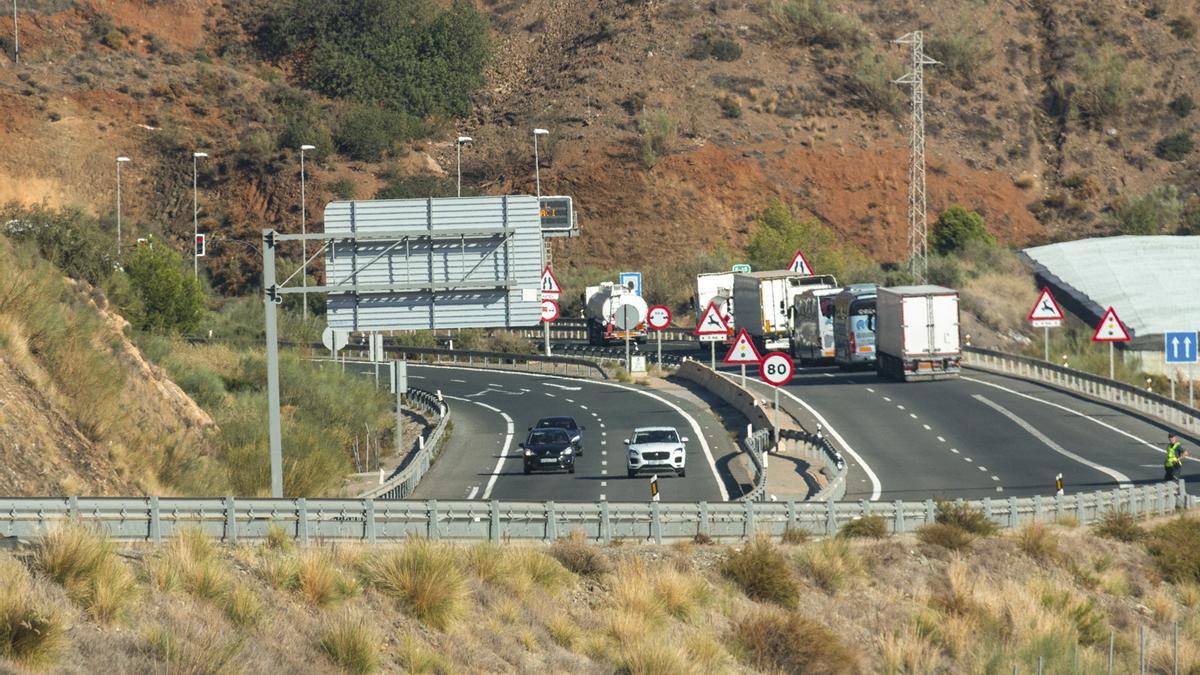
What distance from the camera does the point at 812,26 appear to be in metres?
131

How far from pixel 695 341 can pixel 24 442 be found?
54.3 meters

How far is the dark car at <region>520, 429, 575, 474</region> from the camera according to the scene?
42.8 metres

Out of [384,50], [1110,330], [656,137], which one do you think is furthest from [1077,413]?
[384,50]

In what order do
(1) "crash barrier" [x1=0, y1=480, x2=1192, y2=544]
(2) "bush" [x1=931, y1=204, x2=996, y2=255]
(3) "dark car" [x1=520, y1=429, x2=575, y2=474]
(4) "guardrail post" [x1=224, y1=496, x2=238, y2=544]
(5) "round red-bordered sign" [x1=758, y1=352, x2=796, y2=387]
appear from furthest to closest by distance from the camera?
1. (2) "bush" [x1=931, y1=204, x2=996, y2=255]
2. (3) "dark car" [x1=520, y1=429, x2=575, y2=474]
3. (5) "round red-bordered sign" [x1=758, y1=352, x2=796, y2=387]
4. (4) "guardrail post" [x1=224, y1=496, x2=238, y2=544]
5. (1) "crash barrier" [x1=0, y1=480, x2=1192, y2=544]

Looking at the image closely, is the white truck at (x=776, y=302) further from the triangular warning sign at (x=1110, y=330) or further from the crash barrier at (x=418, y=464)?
the triangular warning sign at (x=1110, y=330)

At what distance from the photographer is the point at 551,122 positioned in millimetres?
121562

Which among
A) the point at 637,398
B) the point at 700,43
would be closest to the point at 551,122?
the point at 700,43

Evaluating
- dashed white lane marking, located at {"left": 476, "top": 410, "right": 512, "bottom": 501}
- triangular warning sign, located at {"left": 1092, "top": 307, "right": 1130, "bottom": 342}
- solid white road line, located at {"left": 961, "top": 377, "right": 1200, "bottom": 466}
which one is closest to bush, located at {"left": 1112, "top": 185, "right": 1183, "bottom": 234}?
solid white road line, located at {"left": 961, "top": 377, "right": 1200, "bottom": 466}

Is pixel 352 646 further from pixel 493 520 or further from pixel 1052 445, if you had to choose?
pixel 1052 445

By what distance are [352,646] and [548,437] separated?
83.8 ft

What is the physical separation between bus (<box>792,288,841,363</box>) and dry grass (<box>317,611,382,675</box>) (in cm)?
4541

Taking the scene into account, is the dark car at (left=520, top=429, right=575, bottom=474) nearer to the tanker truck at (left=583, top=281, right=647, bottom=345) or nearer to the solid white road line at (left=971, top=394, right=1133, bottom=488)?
the solid white road line at (left=971, top=394, right=1133, bottom=488)

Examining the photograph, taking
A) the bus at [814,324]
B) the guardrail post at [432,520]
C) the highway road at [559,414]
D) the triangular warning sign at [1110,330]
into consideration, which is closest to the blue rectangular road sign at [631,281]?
the highway road at [559,414]

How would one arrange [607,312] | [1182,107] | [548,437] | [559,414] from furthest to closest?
[1182,107] → [607,312] → [559,414] → [548,437]
